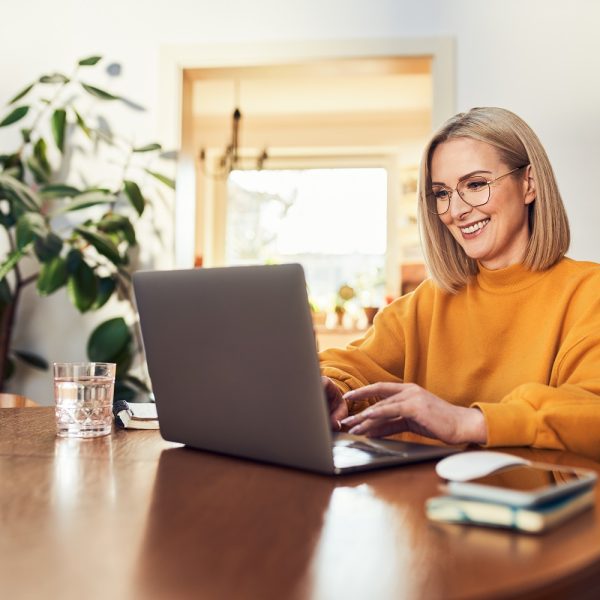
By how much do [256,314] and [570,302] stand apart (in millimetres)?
790

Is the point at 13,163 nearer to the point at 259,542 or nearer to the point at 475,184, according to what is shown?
the point at 475,184

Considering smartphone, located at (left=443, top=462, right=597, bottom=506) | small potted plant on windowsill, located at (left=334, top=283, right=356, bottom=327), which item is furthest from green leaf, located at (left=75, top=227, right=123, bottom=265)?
small potted plant on windowsill, located at (left=334, top=283, right=356, bottom=327)

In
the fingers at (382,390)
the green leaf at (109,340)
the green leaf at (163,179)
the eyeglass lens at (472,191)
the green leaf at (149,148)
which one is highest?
Result: the green leaf at (149,148)

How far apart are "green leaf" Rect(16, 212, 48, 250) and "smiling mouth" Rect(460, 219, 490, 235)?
6.38 feet

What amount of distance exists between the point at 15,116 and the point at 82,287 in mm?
785

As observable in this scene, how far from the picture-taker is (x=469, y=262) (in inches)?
70.6

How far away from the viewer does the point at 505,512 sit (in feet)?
2.32

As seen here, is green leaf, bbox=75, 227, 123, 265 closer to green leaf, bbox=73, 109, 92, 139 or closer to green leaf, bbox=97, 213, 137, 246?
green leaf, bbox=97, 213, 137, 246

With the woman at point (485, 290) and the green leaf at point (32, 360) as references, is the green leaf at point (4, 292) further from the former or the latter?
the woman at point (485, 290)

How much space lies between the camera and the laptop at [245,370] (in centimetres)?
96

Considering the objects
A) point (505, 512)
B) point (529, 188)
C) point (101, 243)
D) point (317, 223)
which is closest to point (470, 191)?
point (529, 188)

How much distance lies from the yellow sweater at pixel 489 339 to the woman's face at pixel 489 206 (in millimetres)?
58

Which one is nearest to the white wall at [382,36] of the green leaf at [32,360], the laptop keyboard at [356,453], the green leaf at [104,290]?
the green leaf at [32,360]

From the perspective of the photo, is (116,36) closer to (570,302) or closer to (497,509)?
(570,302)
